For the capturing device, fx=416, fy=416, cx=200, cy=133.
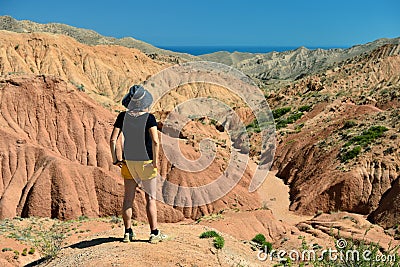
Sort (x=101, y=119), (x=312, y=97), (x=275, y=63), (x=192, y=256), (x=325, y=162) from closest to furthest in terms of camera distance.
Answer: (x=192, y=256), (x=101, y=119), (x=325, y=162), (x=312, y=97), (x=275, y=63)

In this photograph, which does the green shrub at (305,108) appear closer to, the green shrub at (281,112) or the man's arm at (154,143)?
the green shrub at (281,112)

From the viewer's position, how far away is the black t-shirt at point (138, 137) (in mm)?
7742

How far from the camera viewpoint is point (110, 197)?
18.5 m

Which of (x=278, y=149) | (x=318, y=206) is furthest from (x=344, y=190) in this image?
(x=278, y=149)

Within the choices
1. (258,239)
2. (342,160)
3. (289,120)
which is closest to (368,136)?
(342,160)

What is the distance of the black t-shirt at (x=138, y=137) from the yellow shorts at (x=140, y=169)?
0.08m

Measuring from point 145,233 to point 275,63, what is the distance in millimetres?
148701

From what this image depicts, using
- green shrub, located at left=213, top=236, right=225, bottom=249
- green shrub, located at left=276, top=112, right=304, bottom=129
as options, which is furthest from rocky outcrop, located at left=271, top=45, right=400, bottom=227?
green shrub, located at left=213, top=236, right=225, bottom=249

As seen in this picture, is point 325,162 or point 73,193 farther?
point 325,162

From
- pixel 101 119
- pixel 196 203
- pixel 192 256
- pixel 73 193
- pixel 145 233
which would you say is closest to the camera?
pixel 192 256

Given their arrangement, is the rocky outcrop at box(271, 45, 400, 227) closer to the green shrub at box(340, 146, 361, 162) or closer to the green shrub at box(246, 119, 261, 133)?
the green shrub at box(340, 146, 361, 162)

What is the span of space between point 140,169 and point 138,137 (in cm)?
60

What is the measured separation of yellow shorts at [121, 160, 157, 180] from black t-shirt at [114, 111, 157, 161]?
0.08 meters

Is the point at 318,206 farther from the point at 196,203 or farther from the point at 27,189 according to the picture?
the point at 27,189
